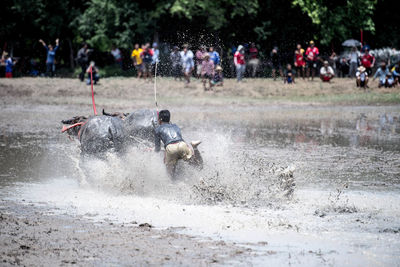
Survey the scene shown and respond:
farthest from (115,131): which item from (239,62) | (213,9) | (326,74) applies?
(213,9)

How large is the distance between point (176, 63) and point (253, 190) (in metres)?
21.6

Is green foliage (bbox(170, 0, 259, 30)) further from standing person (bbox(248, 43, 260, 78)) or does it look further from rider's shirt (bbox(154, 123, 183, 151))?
rider's shirt (bbox(154, 123, 183, 151))

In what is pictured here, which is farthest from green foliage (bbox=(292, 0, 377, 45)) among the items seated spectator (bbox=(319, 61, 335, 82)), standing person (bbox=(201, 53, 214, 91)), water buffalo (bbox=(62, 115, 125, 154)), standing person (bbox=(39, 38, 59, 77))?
water buffalo (bbox=(62, 115, 125, 154))

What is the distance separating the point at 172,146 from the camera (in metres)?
11.5

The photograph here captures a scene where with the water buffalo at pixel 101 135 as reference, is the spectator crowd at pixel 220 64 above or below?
above

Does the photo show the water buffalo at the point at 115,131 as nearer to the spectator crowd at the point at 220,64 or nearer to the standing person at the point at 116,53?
the spectator crowd at the point at 220,64

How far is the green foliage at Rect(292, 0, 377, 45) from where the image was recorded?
36.3 m

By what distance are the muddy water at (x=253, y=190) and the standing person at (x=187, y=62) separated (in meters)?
11.9

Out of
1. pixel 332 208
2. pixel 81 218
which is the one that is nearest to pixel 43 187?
pixel 81 218

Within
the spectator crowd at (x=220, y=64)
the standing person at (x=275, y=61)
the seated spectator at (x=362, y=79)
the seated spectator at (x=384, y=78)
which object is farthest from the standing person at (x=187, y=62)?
the seated spectator at (x=384, y=78)

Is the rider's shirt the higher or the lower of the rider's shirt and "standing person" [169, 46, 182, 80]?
the lower

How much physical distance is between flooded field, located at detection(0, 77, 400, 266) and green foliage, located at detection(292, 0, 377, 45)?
1890 cm

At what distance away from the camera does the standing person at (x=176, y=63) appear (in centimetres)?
3206

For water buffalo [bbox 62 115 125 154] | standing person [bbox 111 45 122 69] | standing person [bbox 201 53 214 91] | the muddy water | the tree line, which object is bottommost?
the muddy water
